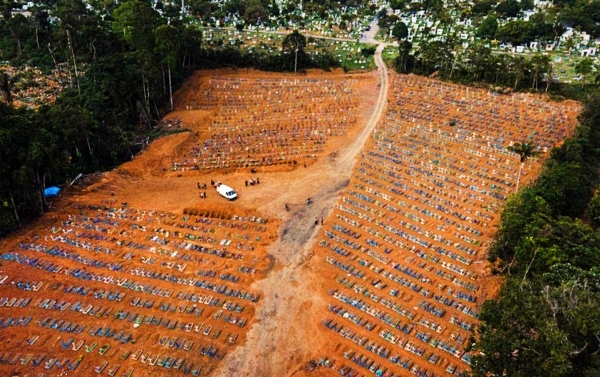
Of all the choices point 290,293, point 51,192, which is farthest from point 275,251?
point 51,192

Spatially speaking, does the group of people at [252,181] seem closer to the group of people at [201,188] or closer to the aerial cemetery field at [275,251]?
the aerial cemetery field at [275,251]

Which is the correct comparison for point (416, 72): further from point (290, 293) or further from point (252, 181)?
point (290, 293)

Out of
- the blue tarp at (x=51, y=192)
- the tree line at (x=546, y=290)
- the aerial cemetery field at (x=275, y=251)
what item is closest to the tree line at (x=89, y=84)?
the blue tarp at (x=51, y=192)

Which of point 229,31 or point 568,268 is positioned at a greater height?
point 229,31

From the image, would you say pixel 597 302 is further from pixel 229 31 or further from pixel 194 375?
pixel 229 31

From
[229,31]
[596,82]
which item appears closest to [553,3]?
[596,82]

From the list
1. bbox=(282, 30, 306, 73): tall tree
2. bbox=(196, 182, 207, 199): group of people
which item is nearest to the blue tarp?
bbox=(196, 182, 207, 199): group of people

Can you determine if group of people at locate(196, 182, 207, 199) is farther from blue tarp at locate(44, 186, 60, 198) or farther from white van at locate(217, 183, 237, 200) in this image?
blue tarp at locate(44, 186, 60, 198)
